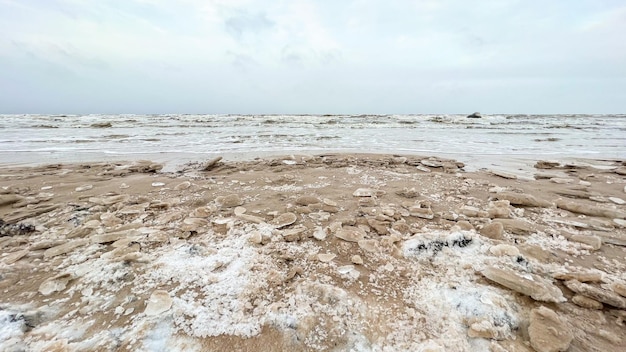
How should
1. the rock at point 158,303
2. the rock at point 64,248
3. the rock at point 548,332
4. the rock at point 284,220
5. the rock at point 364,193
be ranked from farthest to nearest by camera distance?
1. the rock at point 364,193
2. the rock at point 284,220
3. the rock at point 64,248
4. the rock at point 158,303
5. the rock at point 548,332

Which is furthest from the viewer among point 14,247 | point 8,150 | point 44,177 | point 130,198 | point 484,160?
point 8,150

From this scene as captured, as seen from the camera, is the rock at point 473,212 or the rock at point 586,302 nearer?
the rock at point 586,302

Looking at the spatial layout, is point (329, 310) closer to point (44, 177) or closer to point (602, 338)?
point (602, 338)

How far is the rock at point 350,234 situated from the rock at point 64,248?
2089 mm

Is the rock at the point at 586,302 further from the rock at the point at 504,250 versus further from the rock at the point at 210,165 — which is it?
the rock at the point at 210,165

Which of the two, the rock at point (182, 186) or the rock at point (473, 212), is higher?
the rock at point (473, 212)

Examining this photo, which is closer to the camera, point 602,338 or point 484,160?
point 602,338

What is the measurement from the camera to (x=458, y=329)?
1495mm

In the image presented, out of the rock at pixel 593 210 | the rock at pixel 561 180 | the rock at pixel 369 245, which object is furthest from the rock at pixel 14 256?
the rock at pixel 561 180

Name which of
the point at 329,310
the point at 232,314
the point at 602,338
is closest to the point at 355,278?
the point at 329,310

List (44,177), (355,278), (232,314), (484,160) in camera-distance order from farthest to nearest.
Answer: (484,160) → (44,177) → (355,278) → (232,314)

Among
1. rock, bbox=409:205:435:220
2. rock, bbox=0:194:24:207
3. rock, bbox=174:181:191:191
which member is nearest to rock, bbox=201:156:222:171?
rock, bbox=174:181:191:191

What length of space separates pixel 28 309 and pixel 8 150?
10007 mm

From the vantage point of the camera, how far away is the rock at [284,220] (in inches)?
105
